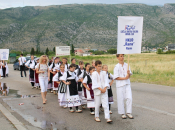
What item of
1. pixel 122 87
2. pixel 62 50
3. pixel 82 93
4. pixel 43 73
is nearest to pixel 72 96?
pixel 82 93

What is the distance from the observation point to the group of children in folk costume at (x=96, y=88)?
6008 mm

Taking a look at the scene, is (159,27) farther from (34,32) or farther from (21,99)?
(21,99)

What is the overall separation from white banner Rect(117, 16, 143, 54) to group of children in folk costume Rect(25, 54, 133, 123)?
0.31m

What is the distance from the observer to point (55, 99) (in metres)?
9.42

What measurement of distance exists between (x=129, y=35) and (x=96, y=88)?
1.77m

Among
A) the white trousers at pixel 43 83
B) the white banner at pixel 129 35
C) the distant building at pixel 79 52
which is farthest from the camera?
the distant building at pixel 79 52

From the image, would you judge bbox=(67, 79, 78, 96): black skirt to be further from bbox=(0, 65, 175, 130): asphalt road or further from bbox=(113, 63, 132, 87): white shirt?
bbox=(113, 63, 132, 87): white shirt

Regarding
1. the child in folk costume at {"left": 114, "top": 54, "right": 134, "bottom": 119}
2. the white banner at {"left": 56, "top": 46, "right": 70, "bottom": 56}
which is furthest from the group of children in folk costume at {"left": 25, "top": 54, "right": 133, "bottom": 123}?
the white banner at {"left": 56, "top": 46, "right": 70, "bottom": 56}

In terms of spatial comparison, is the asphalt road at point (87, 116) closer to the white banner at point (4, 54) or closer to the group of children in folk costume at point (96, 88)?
the group of children in folk costume at point (96, 88)

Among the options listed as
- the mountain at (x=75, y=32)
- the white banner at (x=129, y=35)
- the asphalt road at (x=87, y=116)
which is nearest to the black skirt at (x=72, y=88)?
the asphalt road at (x=87, y=116)

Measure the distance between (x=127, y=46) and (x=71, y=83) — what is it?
7.78ft

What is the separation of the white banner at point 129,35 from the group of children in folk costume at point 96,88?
0.31m

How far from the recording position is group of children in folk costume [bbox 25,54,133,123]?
19.7ft

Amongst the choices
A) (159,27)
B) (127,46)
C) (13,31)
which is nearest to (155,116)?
(127,46)
